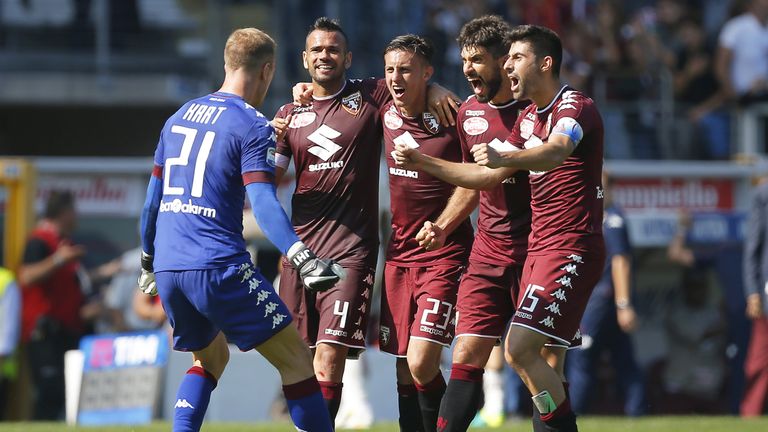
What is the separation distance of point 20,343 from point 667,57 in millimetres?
10180

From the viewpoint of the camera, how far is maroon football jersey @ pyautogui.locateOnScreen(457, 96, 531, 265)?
8.23 meters

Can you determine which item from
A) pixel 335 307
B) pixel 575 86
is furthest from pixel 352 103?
pixel 575 86

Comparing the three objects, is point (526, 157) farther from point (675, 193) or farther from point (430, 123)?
point (675, 193)

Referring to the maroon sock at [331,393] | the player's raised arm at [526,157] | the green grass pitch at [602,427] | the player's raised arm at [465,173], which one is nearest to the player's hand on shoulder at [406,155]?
the player's raised arm at [465,173]

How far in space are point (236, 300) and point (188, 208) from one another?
1.84 ft

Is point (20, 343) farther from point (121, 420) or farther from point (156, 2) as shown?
point (156, 2)

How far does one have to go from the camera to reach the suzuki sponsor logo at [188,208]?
23.7 feet

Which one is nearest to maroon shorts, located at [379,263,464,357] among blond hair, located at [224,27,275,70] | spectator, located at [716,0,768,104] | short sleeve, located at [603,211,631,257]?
blond hair, located at [224,27,275,70]

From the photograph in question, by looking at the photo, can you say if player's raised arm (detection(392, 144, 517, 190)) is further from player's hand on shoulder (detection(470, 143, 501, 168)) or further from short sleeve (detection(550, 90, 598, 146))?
player's hand on shoulder (detection(470, 143, 501, 168))

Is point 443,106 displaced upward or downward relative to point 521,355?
upward

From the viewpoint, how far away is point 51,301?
46.1ft

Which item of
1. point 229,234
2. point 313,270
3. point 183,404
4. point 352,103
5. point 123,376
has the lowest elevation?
point 123,376

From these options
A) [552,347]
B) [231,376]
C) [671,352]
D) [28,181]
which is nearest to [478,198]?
[552,347]

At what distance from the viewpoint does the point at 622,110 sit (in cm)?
1831
